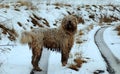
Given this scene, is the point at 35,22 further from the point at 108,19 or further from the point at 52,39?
the point at 108,19

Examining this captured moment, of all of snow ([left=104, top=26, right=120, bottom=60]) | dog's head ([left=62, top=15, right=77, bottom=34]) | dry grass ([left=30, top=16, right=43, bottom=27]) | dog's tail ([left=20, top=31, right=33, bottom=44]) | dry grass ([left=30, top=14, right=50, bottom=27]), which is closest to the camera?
dog's tail ([left=20, top=31, right=33, bottom=44])

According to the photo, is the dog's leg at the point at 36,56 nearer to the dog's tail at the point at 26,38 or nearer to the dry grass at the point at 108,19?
the dog's tail at the point at 26,38

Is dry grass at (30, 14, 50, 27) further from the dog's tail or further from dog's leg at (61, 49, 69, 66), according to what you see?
the dog's tail

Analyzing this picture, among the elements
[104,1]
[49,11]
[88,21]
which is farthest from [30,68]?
[104,1]

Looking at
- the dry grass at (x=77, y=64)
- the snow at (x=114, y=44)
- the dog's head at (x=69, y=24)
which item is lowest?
the snow at (x=114, y=44)

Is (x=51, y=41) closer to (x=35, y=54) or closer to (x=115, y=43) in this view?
(x=35, y=54)

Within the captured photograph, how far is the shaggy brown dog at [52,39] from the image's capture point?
8.68m

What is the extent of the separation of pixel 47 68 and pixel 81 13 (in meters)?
16.1

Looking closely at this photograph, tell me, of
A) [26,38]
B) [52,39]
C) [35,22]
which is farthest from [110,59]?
[35,22]

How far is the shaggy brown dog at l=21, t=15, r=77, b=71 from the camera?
8.68 m

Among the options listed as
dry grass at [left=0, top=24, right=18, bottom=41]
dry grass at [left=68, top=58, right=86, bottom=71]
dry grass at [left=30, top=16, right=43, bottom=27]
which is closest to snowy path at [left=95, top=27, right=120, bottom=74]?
dry grass at [left=68, top=58, right=86, bottom=71]

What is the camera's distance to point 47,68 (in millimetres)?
9031

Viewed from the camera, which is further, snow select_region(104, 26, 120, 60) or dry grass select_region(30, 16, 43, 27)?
dry grass select_region(30, 16, 43, 27)

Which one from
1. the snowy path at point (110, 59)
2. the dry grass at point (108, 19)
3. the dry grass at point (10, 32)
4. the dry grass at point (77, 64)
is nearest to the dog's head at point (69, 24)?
the dry grass at point (77, 64)
